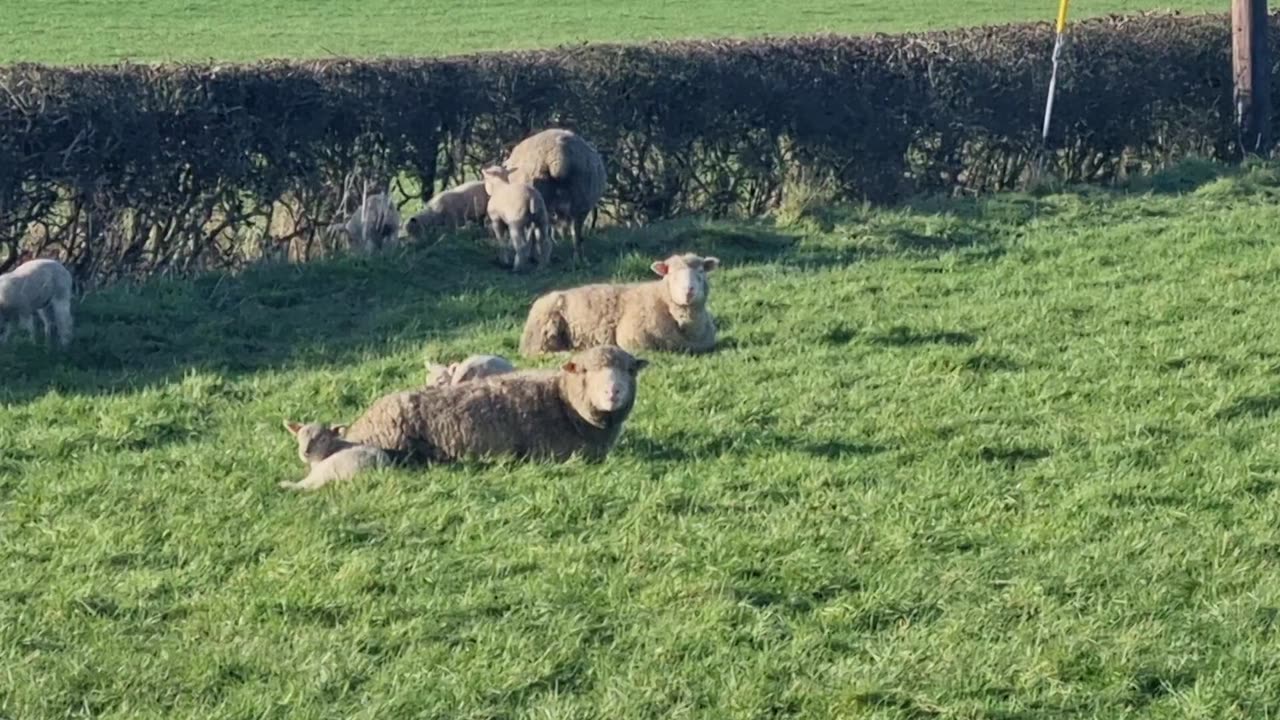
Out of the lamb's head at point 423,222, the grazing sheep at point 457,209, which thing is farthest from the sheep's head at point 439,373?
the grazing sheep at point 457,209

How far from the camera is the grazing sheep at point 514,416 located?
877 centimetres

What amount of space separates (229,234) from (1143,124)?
32.6 ft

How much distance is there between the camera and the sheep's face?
28.7ft

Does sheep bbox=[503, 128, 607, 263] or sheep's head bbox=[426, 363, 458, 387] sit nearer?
sheep's head bbox=[426, 363, 458, 387]

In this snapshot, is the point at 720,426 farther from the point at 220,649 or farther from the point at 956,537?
the point at 220,649

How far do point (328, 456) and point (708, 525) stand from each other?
195cm

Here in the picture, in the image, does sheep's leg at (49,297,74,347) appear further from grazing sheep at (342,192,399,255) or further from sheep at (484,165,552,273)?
sheep at (484,165,552,273)

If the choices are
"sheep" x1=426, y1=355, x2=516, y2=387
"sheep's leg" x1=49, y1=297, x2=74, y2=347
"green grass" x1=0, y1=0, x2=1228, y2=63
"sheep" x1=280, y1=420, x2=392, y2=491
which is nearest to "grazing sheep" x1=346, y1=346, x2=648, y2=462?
"sheep" x1=280, y1=420, x2=392, y2=491

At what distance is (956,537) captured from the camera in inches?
301

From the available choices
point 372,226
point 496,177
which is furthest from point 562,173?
point 372,226

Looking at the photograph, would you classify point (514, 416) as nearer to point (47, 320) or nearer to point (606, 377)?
point (606, 377)

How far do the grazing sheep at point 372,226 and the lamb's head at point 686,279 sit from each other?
3.76 m

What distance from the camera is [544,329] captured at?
11.6 m

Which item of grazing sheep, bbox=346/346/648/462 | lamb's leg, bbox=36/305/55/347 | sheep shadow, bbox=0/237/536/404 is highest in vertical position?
grazing sheep, bbox=346/346/648/462
